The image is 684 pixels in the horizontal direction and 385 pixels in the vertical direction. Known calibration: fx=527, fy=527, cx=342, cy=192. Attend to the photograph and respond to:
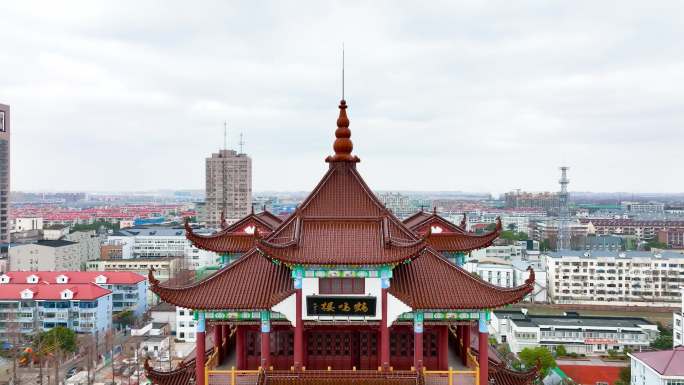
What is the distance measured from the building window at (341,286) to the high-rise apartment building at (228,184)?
12510cm

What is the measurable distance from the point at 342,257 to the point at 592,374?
47.1m

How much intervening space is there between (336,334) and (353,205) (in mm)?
4254

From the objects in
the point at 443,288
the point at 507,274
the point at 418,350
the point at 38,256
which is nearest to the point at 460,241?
the point at 443,288

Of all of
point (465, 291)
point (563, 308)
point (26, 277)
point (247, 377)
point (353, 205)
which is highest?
point (353, 205)

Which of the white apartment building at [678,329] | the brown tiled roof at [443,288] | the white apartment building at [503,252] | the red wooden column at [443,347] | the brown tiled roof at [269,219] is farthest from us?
the white apartment building at [503,252]

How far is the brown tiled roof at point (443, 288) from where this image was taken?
15616 mm

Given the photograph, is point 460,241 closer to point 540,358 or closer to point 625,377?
point 540,358

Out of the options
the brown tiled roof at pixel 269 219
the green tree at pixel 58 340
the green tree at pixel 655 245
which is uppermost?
the brown tiled roof at pixel 269 219

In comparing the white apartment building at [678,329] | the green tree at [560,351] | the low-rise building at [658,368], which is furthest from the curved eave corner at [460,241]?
the white apartment building at [678,329]

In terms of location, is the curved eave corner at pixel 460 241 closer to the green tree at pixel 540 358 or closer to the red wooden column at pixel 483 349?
the red wooden column at pixel 483 349

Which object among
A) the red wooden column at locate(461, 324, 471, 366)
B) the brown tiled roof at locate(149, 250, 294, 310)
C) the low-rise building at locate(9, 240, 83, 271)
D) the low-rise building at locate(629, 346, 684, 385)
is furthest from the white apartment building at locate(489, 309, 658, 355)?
the low-rise building at locate(9, 240, 83, 271)

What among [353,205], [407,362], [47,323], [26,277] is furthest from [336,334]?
[26,277]

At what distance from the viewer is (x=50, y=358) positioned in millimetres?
51375

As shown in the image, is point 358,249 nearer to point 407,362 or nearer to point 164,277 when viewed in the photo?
point 407,362
